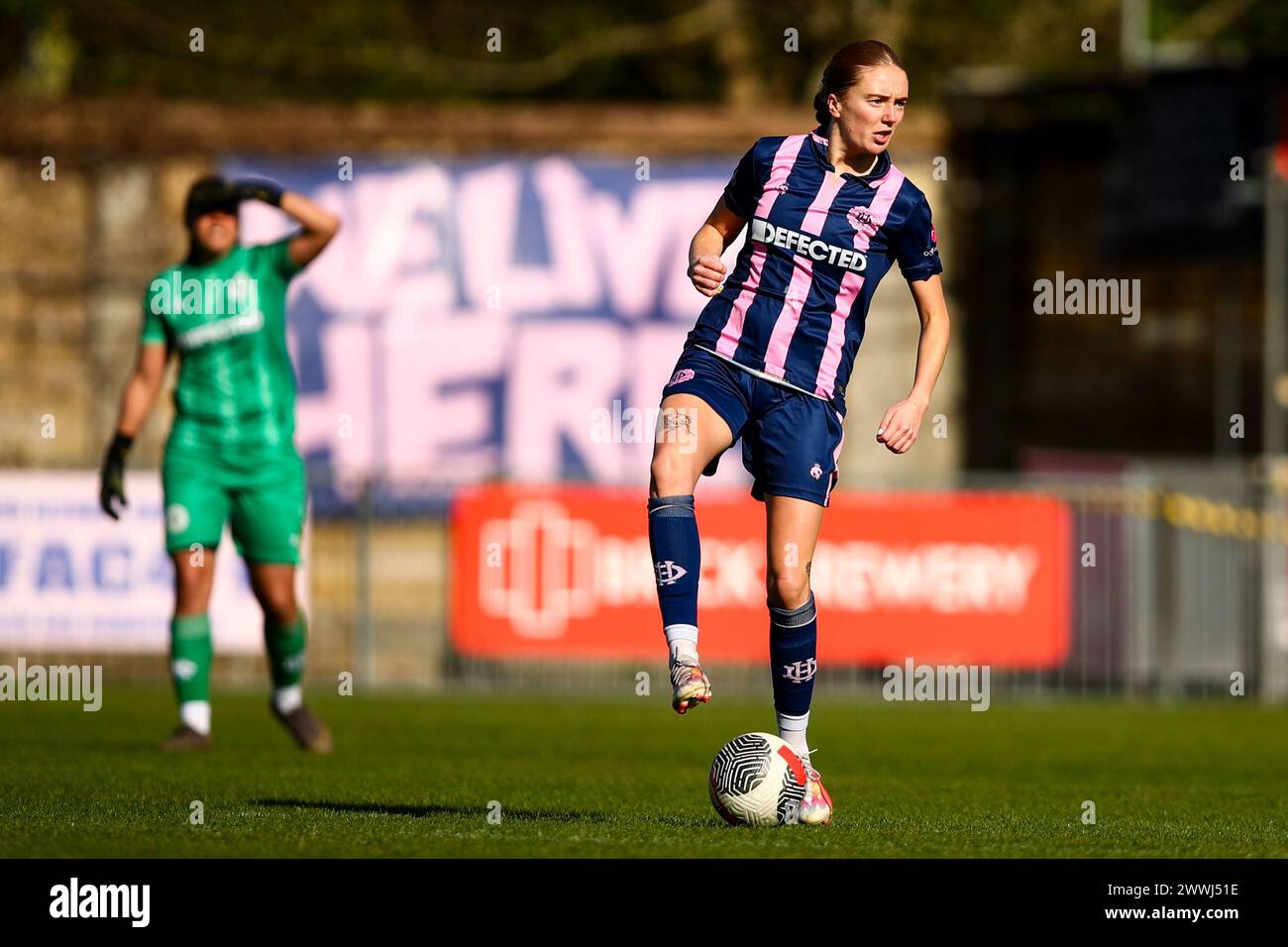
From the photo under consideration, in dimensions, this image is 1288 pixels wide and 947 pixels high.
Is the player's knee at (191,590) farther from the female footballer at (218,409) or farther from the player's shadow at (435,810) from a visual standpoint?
the player's shadow at (435,810)

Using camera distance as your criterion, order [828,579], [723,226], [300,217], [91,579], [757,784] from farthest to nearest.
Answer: [828,579], [91,579], [300,217], [723,226], [757,784]

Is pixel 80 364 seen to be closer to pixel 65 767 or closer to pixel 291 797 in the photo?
pixel 65 767

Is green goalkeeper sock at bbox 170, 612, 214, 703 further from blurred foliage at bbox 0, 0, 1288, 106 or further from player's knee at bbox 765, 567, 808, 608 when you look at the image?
blurred foliage at bbox 0, 0, 1288, 106

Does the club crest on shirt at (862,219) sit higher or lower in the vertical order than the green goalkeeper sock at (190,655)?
higher

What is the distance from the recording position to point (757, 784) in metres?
6.72

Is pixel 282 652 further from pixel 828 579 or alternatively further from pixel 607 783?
pixel 828 579

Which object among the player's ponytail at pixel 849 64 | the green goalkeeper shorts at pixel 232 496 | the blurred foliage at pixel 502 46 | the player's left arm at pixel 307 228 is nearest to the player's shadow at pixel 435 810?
the player's ponytail at pixel 849 64

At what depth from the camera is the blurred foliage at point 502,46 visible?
2725cm

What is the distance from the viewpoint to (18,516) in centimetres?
1683

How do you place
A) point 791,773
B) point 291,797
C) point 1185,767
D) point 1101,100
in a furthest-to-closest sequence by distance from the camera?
point 1101,100 < point 1185,767 < point 291,797 < point 791,773

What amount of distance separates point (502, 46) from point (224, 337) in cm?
1959

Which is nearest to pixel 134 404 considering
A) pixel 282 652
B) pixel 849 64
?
pixel 282 652
